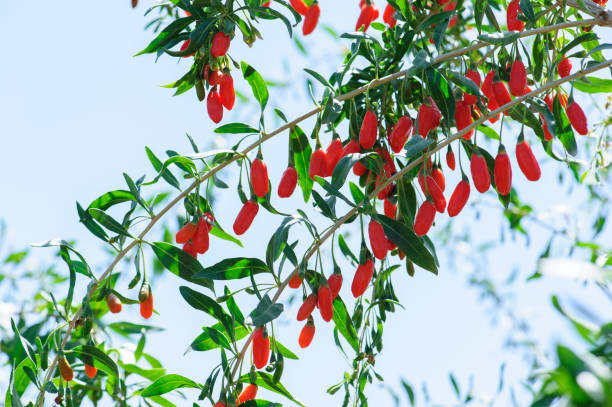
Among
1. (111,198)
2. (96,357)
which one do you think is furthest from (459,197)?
(96,357)

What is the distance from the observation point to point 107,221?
Result: 186 centimetres

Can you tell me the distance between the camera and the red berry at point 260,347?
167cm

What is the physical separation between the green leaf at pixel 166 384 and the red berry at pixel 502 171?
0.93 metres

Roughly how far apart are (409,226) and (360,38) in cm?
51

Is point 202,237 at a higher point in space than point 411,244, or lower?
higher

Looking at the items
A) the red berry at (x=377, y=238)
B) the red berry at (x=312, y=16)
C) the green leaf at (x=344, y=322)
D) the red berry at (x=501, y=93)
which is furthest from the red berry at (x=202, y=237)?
the red berry at (x=501, y=93)

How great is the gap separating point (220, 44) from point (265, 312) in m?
0.69

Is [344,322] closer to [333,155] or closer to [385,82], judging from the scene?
[333,155]

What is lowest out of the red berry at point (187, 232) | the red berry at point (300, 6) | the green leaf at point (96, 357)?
the green leaf at point (96, 357)

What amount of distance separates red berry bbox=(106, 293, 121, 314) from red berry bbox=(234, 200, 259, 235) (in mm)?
353

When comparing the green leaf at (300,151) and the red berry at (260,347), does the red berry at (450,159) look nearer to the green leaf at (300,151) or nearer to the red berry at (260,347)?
the green leaf at (300,151)

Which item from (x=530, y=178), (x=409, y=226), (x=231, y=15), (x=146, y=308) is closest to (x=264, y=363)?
(x=146, y=308)

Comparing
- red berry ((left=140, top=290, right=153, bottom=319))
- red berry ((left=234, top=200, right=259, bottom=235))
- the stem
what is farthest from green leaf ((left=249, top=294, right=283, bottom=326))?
red berry ((left=140, top=290, right=153, bottom=319))

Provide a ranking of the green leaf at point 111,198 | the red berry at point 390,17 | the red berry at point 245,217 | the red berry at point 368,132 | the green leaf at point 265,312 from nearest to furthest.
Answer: the green leaf at point 265,312 < the red berry at point 368,132 < the red berry at point 245,217 < the green leaf at point 111,198 < the red berry at point 390,17
